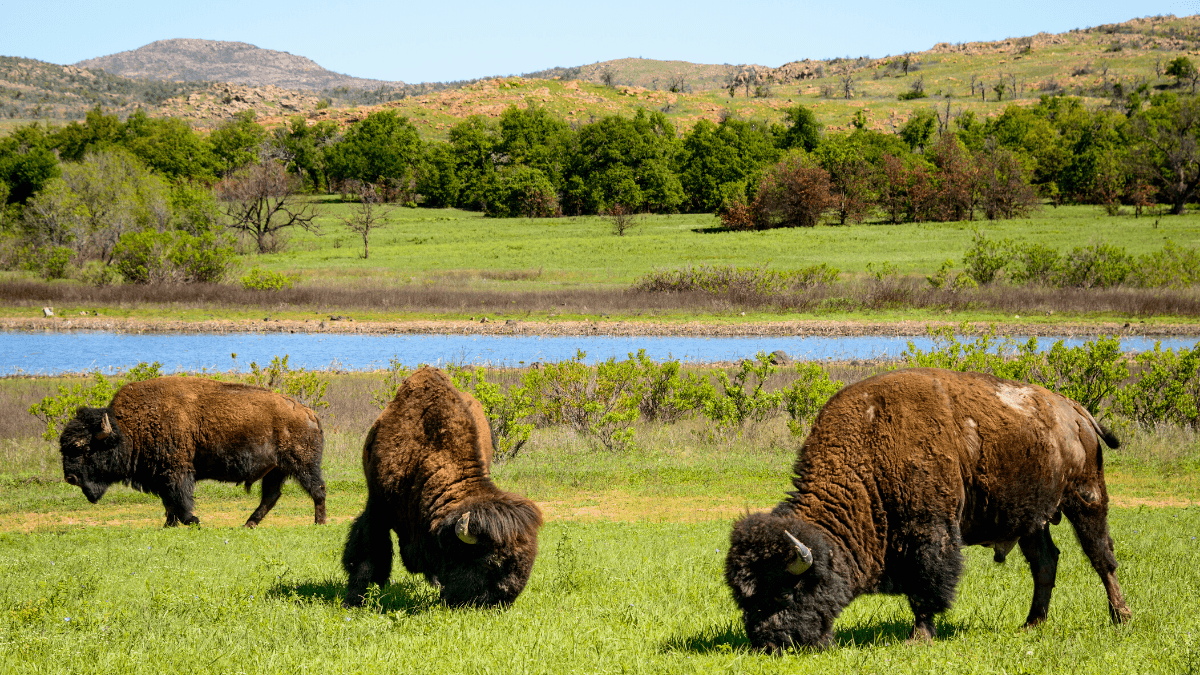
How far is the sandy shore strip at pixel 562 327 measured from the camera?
3778cm

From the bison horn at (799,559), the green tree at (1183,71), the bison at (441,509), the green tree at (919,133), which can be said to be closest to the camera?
the bison horn at (799,559)

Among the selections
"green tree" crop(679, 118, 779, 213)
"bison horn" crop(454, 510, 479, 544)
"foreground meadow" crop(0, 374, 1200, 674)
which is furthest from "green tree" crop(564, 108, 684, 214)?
"bison horn" crop(454, 510, 479, 544)

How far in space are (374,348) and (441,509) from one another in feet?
94.2

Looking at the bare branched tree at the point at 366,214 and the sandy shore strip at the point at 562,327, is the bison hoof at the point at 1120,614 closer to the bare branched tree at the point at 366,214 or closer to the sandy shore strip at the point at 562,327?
the sandy shore strip at the point at 562,327

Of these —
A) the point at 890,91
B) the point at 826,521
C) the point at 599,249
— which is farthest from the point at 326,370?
the point at 890,91

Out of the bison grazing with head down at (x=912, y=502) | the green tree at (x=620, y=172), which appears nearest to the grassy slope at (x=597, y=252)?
the green tree at (x=620, y=172)

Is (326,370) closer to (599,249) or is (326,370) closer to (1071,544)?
(1071,544)

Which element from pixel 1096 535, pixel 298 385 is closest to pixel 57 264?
pixel 298 385

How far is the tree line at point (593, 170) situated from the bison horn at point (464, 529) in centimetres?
4933

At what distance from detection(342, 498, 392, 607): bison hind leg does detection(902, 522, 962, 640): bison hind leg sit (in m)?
4.65

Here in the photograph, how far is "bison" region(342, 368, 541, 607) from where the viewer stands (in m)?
7.38

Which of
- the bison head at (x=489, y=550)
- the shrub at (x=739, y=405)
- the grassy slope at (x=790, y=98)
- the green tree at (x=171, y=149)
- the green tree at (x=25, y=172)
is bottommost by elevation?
the shrub at (x=739, y=405)

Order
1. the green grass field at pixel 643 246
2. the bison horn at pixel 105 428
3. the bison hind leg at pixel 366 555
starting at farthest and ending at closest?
the green grass field at pixel 643 246 → the bison horn at pixel 105 428 → the bison hind leg at pixel 366 555

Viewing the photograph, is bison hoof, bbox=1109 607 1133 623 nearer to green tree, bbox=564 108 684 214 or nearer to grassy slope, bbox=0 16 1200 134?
green tree, bbox=564 108 684 214
